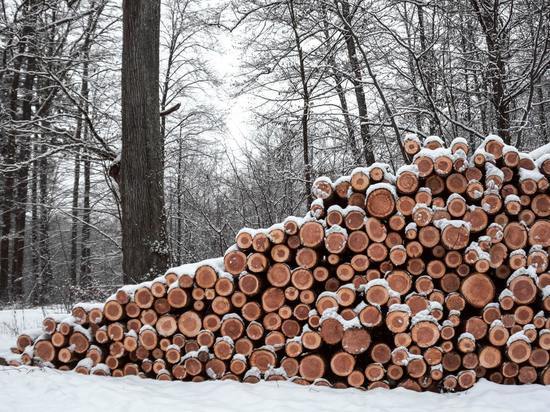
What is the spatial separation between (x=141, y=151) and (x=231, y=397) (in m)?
3.80

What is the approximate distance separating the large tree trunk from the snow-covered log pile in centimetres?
170

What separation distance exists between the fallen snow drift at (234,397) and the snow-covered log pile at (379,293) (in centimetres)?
19

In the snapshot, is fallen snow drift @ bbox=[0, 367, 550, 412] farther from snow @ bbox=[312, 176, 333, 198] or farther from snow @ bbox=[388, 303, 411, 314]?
snow @ bbox=[312, 176, 333, 198]

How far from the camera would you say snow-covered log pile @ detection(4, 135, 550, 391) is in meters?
3.99

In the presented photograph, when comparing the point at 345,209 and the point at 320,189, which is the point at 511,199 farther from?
the point at 320,189

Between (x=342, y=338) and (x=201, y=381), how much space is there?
1.39 m

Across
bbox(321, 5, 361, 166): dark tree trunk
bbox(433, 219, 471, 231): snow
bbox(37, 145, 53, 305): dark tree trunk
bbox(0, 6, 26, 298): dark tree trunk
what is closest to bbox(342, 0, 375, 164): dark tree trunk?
bbox(321, 5, 361, 166): dark tree trunk

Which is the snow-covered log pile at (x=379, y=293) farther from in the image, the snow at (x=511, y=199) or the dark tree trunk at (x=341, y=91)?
the dark tree trunk at (x=341, y=91)

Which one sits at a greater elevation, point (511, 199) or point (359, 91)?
point (359, 91)

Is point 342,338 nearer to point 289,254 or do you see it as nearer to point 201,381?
point 289,254

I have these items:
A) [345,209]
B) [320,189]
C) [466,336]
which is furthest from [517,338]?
[320,189]

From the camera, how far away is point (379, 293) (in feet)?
13.3

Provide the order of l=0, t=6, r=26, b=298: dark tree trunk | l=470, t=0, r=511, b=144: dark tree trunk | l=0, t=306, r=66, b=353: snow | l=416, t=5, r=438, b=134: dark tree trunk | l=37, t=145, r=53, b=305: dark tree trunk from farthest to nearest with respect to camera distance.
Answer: l=37, t=145, r=53, b=305: dark tree trunk, l=0, t=6, r=26, b=298: dark tree trunk, l=416, t=5, r=438, b=134: dark tree trunk, l=470, t=0, r=511, b=144: dark tree trunk, l=0, t=306, r=66, b=353: snow

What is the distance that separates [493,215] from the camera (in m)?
4.14
